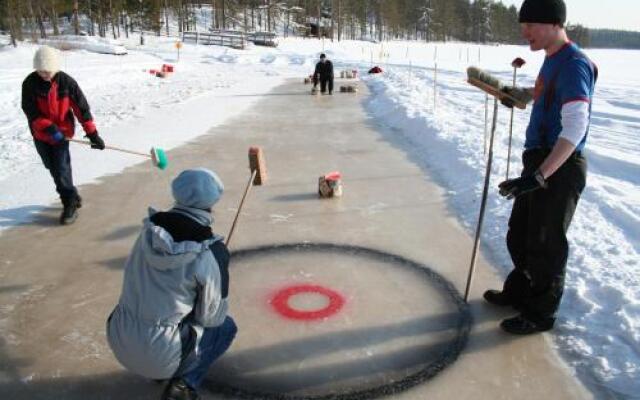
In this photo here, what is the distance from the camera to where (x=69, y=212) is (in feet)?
17.3

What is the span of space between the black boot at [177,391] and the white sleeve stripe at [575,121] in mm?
2296

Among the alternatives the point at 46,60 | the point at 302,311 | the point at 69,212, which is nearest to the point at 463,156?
the point at 302,311

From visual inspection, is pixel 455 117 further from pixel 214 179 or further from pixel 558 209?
pixel 214 179

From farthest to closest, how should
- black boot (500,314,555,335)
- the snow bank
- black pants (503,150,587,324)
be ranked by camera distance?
the snow bank
black boot (500,314,555,335)
black pants (503,150,587,324)

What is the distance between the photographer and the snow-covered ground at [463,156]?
130 inches

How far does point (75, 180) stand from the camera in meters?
6.61

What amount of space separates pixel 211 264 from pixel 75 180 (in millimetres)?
4975

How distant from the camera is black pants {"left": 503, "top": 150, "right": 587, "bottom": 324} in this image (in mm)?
3035

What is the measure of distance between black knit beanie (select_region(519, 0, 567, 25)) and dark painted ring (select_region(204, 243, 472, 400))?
1.90 meters

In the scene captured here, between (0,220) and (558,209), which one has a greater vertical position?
(558,209)

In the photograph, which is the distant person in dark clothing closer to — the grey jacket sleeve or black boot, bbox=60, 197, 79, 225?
black boot, bbox=60, 197, 79, 225

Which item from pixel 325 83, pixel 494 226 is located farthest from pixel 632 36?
pixel 494 226

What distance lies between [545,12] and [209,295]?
7.55 ft

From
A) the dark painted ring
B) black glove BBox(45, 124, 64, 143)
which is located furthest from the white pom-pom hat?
the dark painted ring
